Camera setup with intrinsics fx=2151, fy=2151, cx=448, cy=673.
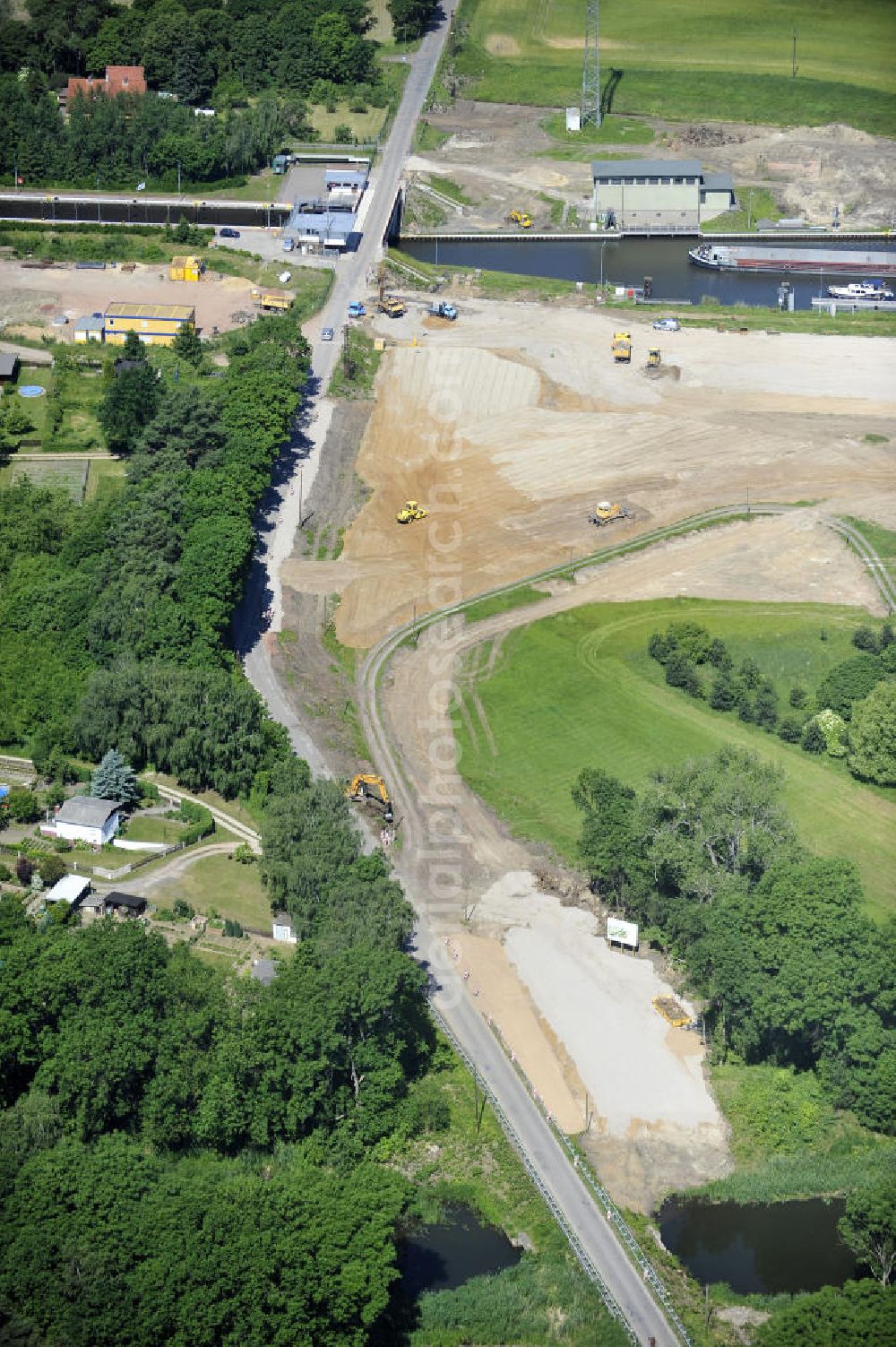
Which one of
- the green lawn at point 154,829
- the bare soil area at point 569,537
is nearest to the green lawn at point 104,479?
the bare soil area at point 569,537

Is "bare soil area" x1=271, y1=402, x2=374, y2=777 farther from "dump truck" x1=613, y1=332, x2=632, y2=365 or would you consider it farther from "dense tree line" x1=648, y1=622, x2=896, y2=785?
"dump truck" x1=613, y1=332, x2=632, y2=365

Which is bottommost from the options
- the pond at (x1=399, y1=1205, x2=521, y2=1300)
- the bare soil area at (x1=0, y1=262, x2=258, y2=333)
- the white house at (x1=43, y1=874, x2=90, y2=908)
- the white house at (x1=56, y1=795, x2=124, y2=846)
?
the pond at (x1=399, y1=1205, x2=521, y2=1300)

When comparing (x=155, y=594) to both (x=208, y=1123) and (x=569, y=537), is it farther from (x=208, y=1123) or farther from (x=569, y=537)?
(x=208, y=1123)

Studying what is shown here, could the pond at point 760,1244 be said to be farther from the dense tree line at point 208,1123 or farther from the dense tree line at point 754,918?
the dense tree line at point 208,1123

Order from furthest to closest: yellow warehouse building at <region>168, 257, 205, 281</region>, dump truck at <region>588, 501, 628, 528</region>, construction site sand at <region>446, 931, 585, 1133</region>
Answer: yellow warehouse building at <region>168, 257, 205, 281</region> → dump truck at <region>588, 501, 628, 528</region> → construction site sand at <region>446, 931, 585, 1133</region>

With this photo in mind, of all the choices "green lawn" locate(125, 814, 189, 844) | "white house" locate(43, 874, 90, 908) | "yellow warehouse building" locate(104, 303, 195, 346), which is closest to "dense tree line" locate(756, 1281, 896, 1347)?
"white house" locate(43, 874, 90, 908)

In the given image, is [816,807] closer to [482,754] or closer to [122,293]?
[482,754]

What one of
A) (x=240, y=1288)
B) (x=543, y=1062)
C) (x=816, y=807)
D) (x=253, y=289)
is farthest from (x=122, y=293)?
(x=240, y=1288)
